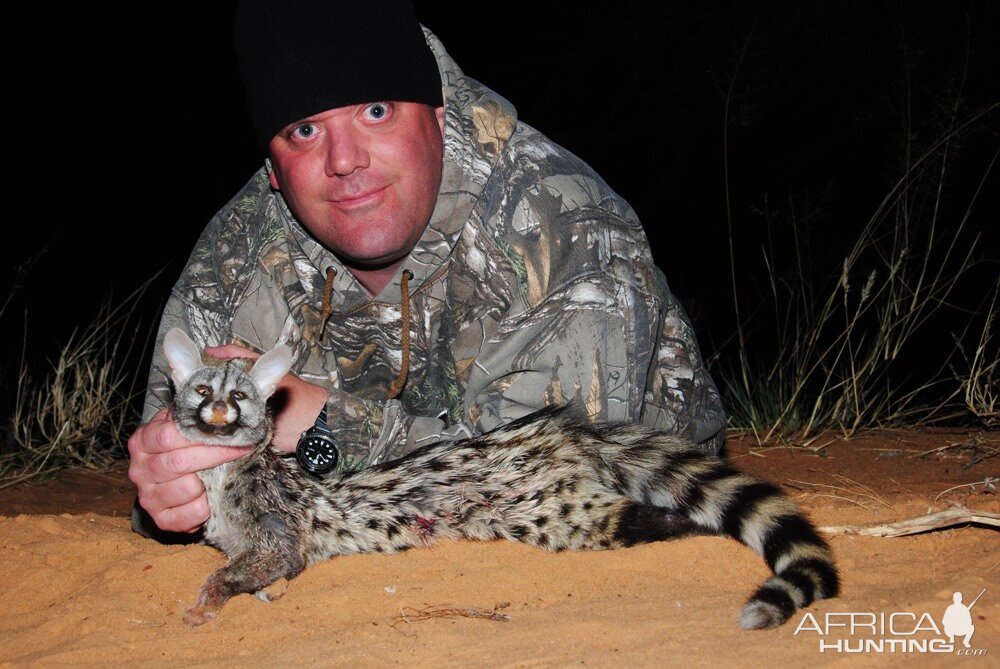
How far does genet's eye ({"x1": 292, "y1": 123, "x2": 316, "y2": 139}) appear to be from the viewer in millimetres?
4245

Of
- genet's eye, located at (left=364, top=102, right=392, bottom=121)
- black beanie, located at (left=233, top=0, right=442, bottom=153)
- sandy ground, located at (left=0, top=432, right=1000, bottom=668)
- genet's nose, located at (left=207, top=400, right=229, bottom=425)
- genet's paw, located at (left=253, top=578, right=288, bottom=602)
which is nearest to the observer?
sandy ground, located at (left=0, top=432, right=1000, bottom=668)

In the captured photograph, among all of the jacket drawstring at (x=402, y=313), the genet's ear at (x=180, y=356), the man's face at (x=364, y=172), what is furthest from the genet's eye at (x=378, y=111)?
the genet's ear at (x=180, y=356)


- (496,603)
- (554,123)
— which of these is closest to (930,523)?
(496,603)

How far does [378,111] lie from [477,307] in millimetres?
1008

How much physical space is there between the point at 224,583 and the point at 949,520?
2.56 metres

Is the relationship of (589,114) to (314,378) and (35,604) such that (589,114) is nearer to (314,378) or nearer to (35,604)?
(314,378)

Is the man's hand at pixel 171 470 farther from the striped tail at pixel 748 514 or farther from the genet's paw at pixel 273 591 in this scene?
the striped tail at pixel 748 514

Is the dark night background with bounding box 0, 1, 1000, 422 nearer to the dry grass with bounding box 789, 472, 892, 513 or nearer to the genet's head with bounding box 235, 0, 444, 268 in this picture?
the dry grass with bounding box 789, 472, 892, 513

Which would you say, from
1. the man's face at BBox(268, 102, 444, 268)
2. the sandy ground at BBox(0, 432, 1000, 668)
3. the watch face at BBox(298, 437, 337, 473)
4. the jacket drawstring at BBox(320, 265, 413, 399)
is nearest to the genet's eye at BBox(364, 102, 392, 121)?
the man's face at BBox(268, 102, 444, 268)

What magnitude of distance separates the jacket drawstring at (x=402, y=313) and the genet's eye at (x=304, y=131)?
0.66 m

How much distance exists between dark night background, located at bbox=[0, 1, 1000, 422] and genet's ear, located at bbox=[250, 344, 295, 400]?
24.8ft

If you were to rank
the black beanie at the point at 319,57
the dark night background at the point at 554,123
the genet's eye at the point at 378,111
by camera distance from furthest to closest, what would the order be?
the dark night background at the point at 554,123 < the genet's eye at the point at 378,111 < the black beanie at the point at 319,57

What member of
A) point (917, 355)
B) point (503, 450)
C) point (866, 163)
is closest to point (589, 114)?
point (866, 163)

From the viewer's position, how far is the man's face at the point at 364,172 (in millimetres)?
4172
